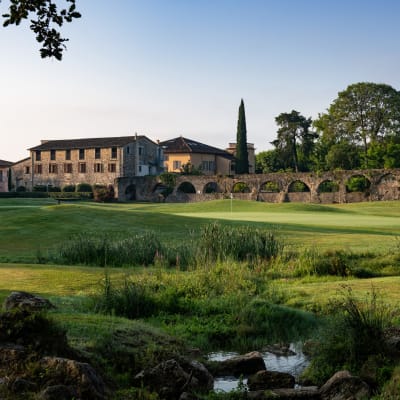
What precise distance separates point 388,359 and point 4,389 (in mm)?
4638

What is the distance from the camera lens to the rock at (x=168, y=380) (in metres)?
7.48

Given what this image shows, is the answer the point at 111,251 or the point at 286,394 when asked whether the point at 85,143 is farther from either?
the point at 286,394

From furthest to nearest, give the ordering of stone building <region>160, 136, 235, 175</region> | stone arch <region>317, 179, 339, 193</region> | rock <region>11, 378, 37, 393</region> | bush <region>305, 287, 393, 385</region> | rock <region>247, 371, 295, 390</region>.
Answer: stone building <region>160, 136, 235, 175</region>
stone arch <region>317, 179, 339, 193</region>
bush <region>305, 287, 393, 385</region>
rock <region>247, 371, 295, 390</region>
rock <region>11, 378, 37, 393</region>

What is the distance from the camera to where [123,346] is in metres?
8.72

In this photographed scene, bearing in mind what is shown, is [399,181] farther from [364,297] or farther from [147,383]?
[147,383]

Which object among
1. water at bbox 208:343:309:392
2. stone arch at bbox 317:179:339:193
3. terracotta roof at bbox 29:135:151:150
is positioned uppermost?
terracotta roof at bbox 29:135:151:150

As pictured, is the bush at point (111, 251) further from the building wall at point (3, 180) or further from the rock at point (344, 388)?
the building wall at point (3, 180)

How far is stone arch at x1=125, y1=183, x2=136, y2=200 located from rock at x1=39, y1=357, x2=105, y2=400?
71.5 meters

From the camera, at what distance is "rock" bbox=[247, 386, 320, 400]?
7711mm

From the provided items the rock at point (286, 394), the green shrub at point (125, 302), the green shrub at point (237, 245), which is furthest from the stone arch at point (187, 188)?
the rock at point (286, 394)

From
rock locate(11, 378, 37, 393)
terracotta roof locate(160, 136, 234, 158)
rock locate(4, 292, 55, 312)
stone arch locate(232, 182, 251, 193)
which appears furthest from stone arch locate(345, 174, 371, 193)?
rock locate(11, 378, 37, 393)

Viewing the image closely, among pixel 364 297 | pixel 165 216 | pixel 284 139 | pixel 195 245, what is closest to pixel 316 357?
pixel 364 297

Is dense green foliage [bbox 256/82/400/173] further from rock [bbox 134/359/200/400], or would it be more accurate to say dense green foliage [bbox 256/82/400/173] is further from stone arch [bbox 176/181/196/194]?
rock [bbox 134/359/200/400]

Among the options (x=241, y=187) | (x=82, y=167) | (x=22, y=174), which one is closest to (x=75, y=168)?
(x=82, y=167)
